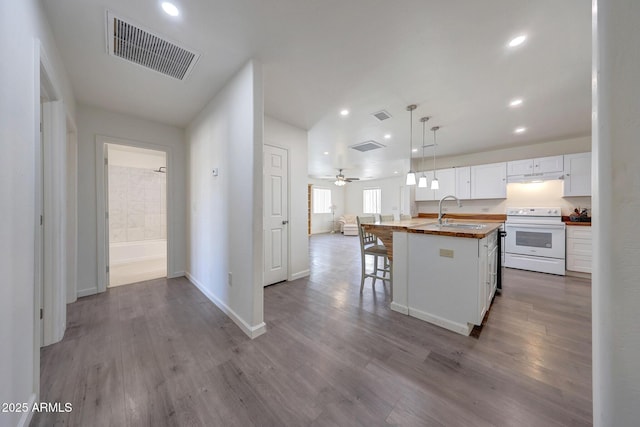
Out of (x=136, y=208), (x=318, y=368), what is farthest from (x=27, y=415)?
(x=136, y=208)

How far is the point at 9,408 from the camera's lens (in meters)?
1.00

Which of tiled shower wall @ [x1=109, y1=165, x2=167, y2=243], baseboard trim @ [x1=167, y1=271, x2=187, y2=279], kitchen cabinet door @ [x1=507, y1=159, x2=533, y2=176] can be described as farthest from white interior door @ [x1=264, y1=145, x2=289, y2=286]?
kitchen cabinet door @ [x1=507, y1=159, x2=533, y2=176]

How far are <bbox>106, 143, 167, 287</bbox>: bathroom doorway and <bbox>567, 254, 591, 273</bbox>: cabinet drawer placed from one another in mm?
7537

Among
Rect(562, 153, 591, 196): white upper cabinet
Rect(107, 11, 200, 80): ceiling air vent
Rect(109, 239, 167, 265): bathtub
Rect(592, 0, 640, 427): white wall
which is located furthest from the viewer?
Rect(109, 239, 167, 265): bathtub

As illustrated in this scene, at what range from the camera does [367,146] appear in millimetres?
4840

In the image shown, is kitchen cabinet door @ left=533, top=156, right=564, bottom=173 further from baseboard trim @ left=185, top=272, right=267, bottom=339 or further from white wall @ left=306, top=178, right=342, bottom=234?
white wall @ left=306, top=178, right=342, bottom=234

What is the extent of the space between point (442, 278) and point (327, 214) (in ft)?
27.6

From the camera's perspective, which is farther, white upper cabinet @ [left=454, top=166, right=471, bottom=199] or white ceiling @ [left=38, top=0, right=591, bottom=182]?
white upper cabinet @ [left=454, top=166, right=471, bottom=199]

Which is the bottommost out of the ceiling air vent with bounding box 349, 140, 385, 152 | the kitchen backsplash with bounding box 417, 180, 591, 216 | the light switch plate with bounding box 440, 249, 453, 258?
the light switch plate with bounding box 440, 249, 453, 258

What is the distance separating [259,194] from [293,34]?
1.36 meters

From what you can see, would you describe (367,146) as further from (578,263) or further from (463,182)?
(578,263)

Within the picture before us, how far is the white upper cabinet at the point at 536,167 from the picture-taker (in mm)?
3965

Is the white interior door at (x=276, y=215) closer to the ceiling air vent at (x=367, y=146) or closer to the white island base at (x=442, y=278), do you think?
the white island base at (x=442, y=278)

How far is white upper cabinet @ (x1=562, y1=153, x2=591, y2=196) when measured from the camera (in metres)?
3.76
